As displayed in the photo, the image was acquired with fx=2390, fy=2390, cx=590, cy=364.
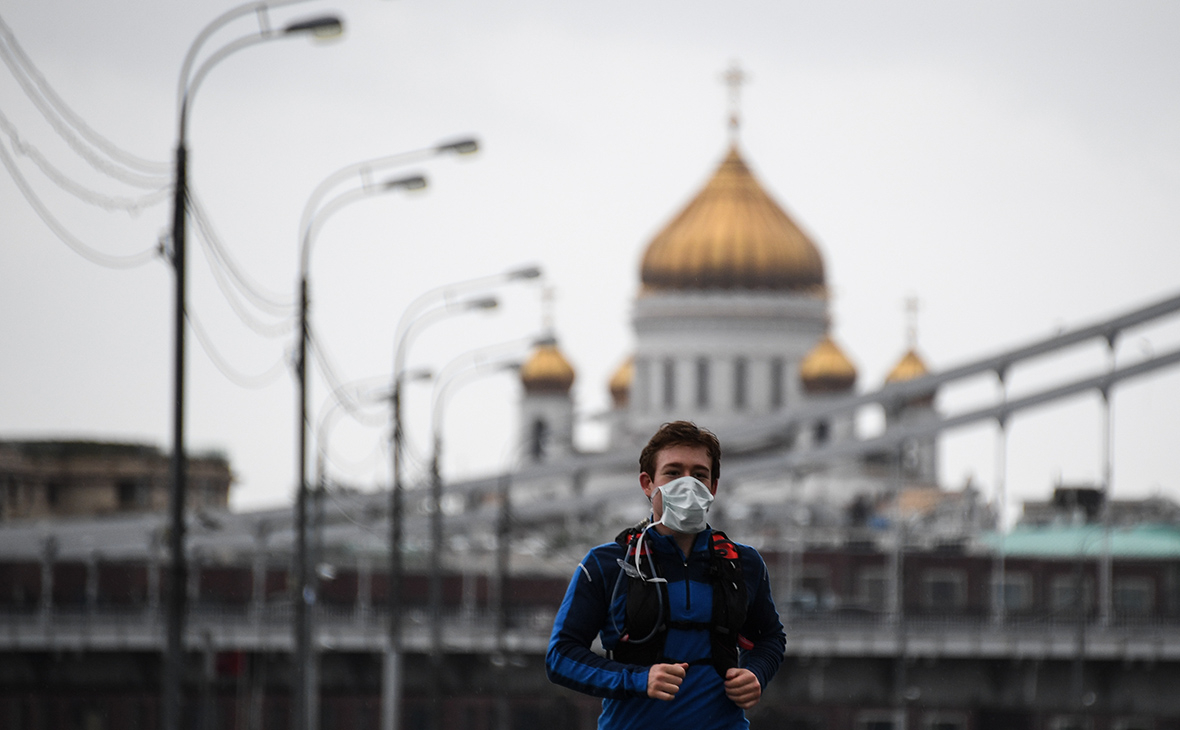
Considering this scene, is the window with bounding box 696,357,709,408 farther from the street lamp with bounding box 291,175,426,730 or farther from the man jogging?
the man jogging

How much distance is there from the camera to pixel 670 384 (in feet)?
384

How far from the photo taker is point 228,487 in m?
95.1

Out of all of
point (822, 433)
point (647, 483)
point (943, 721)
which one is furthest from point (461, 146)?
point (822, 433)

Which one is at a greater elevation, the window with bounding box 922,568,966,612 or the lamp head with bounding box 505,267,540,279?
the lamp head with bounding box 505,267,540,279

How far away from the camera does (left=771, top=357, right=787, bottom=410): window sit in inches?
4584

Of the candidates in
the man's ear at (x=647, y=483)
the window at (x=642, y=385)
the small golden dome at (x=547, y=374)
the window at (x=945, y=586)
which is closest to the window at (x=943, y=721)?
the window at (x=945, y=586)

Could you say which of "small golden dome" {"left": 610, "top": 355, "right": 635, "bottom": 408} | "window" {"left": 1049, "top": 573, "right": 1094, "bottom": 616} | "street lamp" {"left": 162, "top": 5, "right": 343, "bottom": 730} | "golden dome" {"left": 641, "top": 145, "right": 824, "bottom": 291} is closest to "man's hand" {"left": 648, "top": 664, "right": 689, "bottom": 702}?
"street lamp" {"left": 162, "top": 5, "right": 343, "bottom": 730}

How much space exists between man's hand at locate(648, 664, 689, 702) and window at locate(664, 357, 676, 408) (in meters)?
110

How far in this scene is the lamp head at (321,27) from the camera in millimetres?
21000

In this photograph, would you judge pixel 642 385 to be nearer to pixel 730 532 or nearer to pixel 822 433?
pixel 822 433

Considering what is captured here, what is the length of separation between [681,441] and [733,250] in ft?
367

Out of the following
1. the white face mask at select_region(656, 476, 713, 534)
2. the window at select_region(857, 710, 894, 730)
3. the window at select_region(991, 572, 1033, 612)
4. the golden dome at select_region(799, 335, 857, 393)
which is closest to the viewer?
the white face mask at select_region(656, 476, 713, 534)

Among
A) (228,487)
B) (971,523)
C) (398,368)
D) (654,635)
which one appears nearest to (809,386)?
(971,523)

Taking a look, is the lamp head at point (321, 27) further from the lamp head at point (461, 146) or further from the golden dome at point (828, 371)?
the golden dome at point (828, 371)
